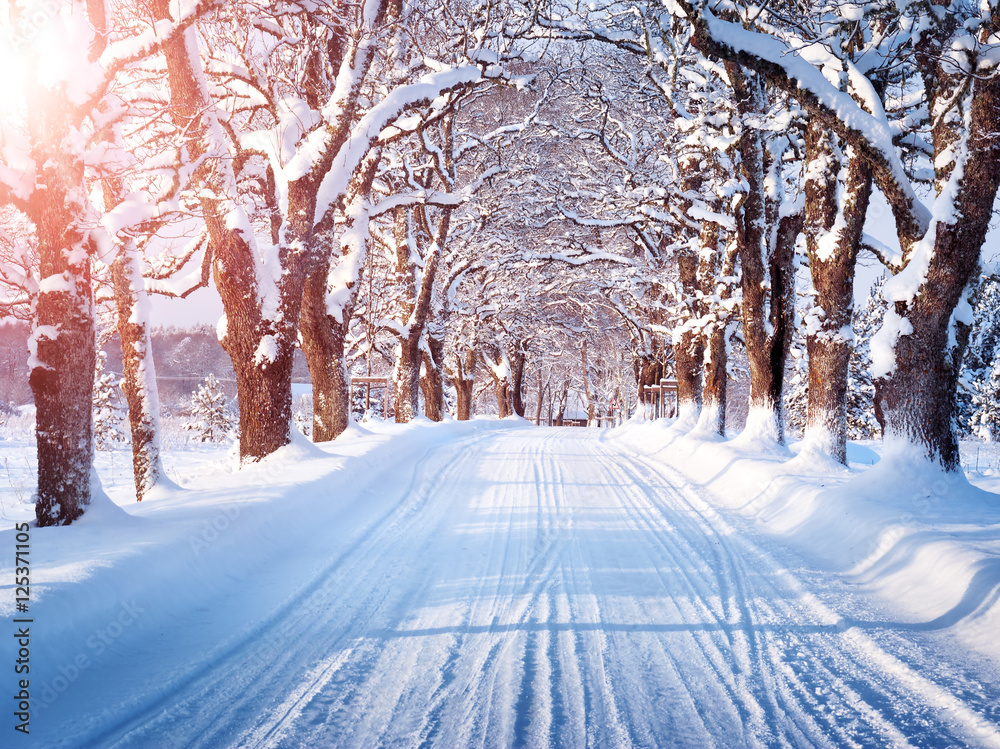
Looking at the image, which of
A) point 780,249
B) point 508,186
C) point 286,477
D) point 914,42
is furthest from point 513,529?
point 508,186

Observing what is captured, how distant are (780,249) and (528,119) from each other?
24.8 feet

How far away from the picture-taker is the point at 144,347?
8.62 metres

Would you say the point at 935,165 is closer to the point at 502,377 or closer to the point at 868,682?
the point at 868,682

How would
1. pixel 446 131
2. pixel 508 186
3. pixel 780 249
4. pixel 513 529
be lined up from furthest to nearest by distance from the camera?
pixel 508 186, pixel 446 131, pixel 780 249, pixel 513 529

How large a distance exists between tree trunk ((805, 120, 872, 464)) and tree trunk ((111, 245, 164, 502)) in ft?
33.3

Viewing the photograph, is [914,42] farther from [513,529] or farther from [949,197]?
[513,529]

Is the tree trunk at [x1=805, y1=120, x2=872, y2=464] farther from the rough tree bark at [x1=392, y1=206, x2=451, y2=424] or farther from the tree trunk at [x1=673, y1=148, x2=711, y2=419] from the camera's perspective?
the rough tree bark at [x1=392, y1=206, x2=451, y2=424]

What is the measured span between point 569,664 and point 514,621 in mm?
661

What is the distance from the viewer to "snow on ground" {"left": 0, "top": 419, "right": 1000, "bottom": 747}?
2.94 metres

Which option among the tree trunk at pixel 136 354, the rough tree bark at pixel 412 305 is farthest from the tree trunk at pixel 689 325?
the tree trunk at pixel 136 354

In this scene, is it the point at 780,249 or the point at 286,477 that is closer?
the point at 286,477

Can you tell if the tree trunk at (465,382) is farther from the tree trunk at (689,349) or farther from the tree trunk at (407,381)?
the tree trunk at (689,349)

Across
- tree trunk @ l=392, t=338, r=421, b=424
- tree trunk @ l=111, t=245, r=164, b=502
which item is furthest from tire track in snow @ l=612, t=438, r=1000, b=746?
tree trunk @ l=392, t=338, r=421, b=424

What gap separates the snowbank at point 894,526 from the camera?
169 inches
